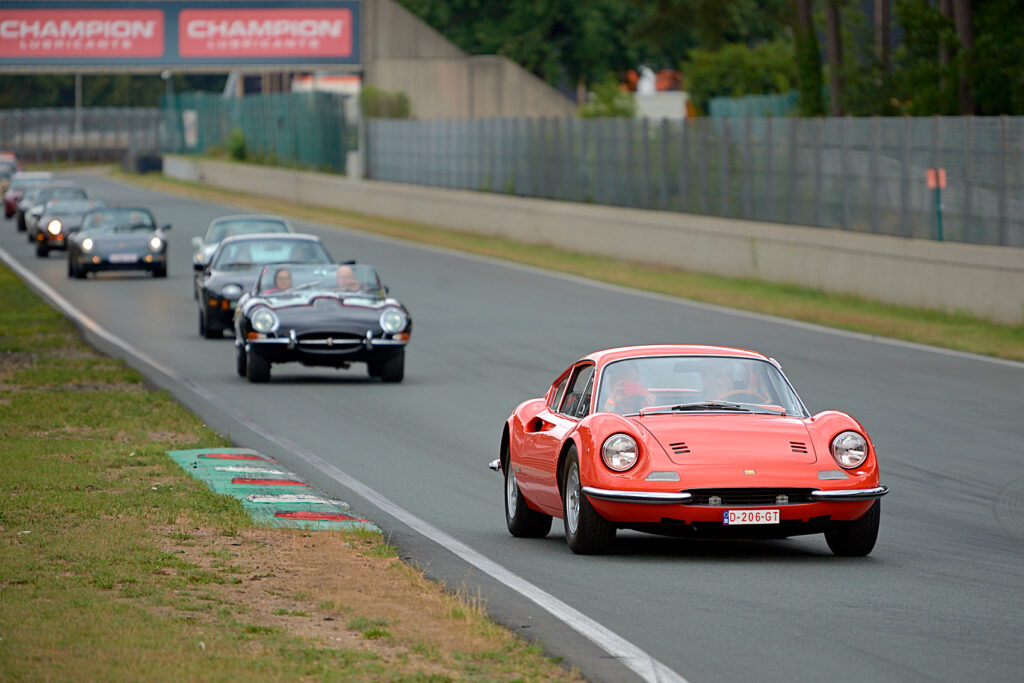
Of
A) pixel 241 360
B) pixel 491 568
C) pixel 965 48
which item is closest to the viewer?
pixel 491 568

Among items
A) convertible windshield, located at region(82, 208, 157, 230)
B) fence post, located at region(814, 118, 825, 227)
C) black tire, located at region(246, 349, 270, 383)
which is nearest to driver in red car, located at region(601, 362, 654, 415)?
black tire, located at region(246, 349, 270, 383)

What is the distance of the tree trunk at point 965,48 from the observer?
39.4 m

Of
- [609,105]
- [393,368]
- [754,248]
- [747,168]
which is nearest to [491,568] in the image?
[393,368]

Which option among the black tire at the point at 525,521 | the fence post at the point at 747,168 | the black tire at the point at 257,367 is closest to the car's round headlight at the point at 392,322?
the black tire at the point at 257,367

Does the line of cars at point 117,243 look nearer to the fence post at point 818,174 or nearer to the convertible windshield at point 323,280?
the fence post at point 818,174

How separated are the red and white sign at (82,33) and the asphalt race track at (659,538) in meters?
45.6

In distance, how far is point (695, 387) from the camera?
427 inches

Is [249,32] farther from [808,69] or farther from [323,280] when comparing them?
[323,280]

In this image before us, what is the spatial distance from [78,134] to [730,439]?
4828 inches

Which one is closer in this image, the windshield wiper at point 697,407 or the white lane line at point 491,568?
the white lane line at point 491,568

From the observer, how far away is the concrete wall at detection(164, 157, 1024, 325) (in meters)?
27.4

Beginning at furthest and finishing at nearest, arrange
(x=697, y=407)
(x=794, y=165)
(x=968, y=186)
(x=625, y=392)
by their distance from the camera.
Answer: (x=794, y=165), (x=968, y=186), (x=625, y=392), (x=697, y=407)

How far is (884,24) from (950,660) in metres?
42.2

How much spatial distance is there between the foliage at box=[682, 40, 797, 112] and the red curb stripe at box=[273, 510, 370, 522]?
56201 millimetres
